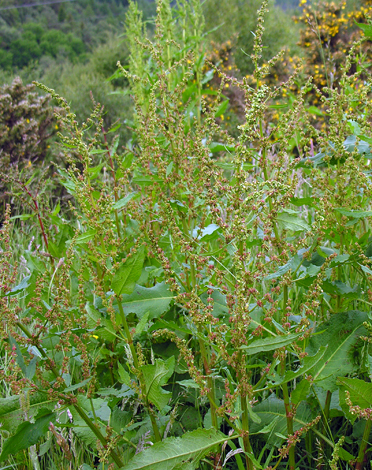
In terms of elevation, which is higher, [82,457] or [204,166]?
[204,166]

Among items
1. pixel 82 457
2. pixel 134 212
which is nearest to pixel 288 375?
pixel 82 457

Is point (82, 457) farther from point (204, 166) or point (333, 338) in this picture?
point (204, 166)

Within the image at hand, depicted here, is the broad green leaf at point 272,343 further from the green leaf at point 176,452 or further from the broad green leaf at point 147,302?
the broad green leaf at point 147,302

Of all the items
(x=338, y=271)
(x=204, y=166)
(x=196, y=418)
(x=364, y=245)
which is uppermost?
(x=204, y=166)

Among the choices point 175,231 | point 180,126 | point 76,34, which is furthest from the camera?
point 76,34

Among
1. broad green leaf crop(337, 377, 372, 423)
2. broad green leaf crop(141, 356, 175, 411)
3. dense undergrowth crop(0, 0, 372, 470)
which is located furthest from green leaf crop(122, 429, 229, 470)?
broad green leaf crop(337, 377, 372, 423)

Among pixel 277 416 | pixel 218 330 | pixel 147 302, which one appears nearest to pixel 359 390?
pixel 277 416

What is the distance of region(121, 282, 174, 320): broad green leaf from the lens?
142 centimetres

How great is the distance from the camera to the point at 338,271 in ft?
5.31

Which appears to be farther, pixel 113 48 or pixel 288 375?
pixel 113 48

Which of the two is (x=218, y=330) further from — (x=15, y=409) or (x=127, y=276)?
(x=15, y=409)

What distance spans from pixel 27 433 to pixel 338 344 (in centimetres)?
103

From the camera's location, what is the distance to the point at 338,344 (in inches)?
56.6

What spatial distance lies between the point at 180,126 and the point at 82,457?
1293mm
